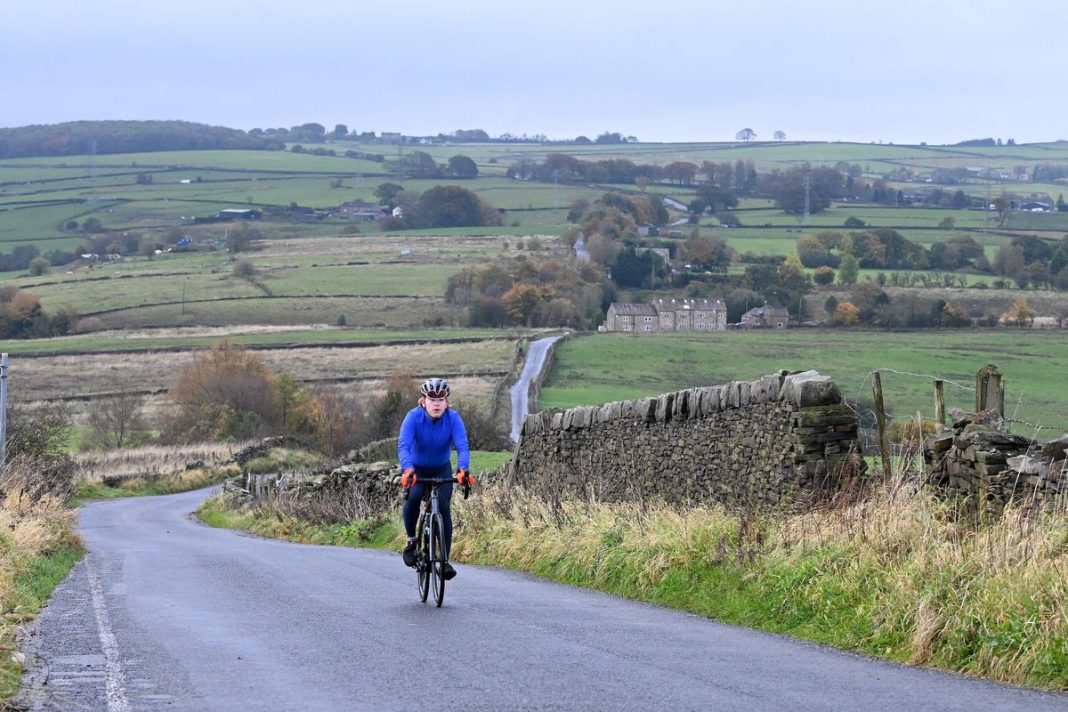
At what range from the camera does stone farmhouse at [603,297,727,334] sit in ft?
326

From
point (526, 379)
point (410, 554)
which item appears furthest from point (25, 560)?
point (526, 379)

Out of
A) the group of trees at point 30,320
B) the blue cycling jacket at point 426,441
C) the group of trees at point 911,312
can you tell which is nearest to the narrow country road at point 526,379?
the group of trees at point 911,312

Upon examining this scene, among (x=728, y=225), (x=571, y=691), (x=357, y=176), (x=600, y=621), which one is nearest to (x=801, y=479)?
(x=600, y=621)

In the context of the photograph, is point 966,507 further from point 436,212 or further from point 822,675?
point 436,212

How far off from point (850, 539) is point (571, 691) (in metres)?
4.17

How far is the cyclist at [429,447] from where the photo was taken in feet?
41.8

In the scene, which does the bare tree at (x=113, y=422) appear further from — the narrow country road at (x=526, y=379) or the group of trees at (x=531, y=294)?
the group of trees at (x=531, y=294)

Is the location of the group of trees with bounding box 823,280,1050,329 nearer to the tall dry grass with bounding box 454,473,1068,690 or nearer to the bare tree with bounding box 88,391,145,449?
the bare tree with bounding box 88,391,145,449

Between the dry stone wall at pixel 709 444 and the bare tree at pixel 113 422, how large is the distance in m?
52.4

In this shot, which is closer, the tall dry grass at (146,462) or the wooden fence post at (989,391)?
the wooden fence post at (989,391)

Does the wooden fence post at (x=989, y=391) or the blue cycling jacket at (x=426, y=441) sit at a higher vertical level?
the wooden fence post at (x=989, y=391)

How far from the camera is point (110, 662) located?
942 centimetres

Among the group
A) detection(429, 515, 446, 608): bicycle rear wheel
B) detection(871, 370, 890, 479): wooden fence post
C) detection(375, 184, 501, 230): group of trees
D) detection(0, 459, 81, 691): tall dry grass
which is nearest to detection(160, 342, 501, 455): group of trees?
detection(0, 459, 81, 691): tall dry grass

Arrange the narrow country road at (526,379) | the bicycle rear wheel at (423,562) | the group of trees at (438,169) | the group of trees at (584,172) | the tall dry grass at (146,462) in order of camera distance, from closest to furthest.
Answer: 1. the bicycle rear wheel at (423,562)
2. the tall dry grass at (146,462)
3. the narrow country road at (526,379)
4. the group of trees at (584,172)
5. the group of trees at (438,169)
